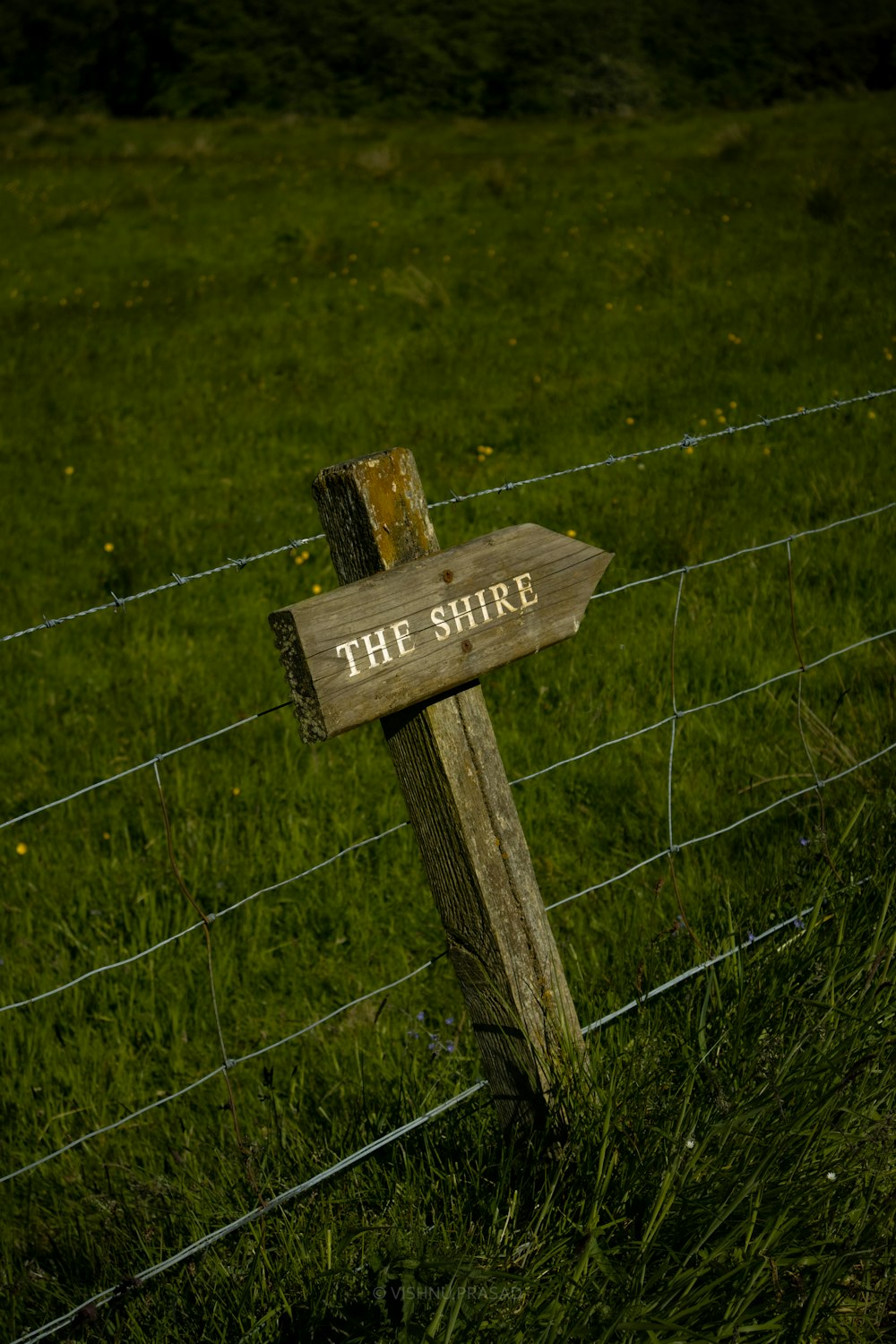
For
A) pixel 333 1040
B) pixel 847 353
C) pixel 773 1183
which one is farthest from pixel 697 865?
pixel 847 353

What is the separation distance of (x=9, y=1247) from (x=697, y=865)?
86.8 inches

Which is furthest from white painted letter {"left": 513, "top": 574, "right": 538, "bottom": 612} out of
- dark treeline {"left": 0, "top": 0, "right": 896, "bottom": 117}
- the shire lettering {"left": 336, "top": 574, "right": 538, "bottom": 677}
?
dark treeline {"left": 0, "top": 0, "right": 896, "bottom": 117}

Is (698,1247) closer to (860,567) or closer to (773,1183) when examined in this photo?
(773,1183)

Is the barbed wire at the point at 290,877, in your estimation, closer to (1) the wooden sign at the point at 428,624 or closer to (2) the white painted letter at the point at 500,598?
(1) the wooden sign at the point at 428,624

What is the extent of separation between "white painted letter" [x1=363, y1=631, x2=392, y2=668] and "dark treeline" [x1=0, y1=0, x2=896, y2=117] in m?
24.9

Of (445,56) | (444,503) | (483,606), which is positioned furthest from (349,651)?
(445,56)

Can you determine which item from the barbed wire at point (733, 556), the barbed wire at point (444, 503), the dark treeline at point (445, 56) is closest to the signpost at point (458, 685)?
the barbed wire at point (444, 503)

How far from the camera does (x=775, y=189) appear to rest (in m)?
12.6

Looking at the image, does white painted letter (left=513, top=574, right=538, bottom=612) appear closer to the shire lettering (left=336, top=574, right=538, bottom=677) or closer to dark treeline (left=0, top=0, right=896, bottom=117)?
the shire lettering (left=336, top=574, right=538, bottom=677)

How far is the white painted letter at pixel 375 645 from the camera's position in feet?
5.60

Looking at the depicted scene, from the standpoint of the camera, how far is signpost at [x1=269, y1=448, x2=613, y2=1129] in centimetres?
170

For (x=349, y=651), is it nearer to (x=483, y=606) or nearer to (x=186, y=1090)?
(x=483, y=606)

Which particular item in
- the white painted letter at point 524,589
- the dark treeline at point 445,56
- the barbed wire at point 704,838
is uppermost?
the dark treeline at point 445,56

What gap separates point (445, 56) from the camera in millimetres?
27438
